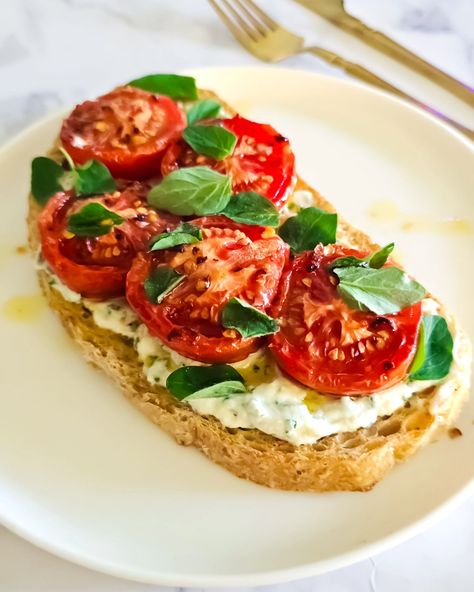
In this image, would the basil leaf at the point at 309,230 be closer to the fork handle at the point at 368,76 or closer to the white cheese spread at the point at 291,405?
the white cheese spread at the point at 291,405

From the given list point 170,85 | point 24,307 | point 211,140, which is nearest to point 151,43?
point 170,85

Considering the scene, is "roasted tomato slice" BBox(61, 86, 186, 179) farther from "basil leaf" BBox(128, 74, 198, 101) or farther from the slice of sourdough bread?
the slice of sourdough bread

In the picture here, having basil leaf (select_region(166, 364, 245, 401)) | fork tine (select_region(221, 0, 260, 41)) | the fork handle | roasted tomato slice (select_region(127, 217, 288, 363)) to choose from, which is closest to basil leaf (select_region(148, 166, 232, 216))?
roasted tomato slice (select_region(127, 217, 288, 363))

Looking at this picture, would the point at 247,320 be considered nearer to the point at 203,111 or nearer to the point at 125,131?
the point at 125,131

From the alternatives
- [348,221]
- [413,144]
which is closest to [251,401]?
[348,221]

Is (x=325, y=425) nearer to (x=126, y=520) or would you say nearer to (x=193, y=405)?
(x=193, y=405)
